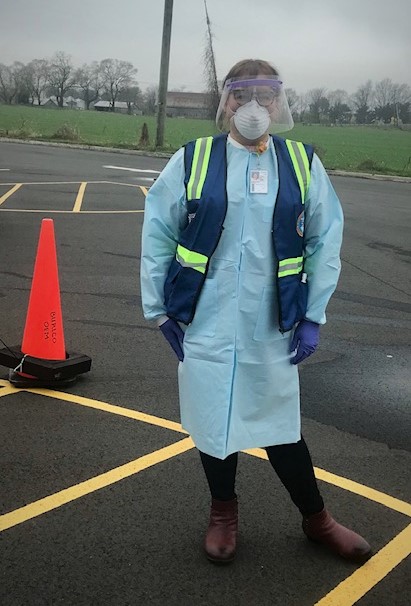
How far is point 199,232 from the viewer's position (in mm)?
2641

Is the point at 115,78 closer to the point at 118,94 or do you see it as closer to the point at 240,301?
the point at 118,94

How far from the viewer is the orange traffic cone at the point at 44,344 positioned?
4.64 meters

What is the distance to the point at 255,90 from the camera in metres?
2.71

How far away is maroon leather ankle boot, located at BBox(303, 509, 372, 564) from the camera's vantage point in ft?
9.68

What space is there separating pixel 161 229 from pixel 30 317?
2.39 m

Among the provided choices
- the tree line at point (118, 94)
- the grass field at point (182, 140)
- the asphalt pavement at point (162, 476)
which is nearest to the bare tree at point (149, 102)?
the tree line at point (118, 94)

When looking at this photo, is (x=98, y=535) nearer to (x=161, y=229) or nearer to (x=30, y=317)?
(x=161, y=229)

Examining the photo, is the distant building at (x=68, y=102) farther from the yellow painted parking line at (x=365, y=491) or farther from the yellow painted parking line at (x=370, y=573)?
the yellow painted parking line at (x=370, y=573)

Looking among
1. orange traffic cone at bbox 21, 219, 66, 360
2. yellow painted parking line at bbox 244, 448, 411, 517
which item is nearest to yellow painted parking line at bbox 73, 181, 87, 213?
orange traffic cone at bbox 21, 219, 66, 360

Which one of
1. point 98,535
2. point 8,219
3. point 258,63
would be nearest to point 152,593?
point 98,535

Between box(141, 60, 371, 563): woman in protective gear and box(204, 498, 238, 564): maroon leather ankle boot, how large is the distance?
29 cm

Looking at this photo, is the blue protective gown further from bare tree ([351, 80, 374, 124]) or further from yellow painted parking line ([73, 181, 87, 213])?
bare tree ([351, 80, 374, 124])

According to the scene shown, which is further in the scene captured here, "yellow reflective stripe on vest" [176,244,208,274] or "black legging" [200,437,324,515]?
"black legging" [200,437,324,515]

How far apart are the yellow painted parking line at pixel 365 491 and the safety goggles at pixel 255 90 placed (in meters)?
1.79
